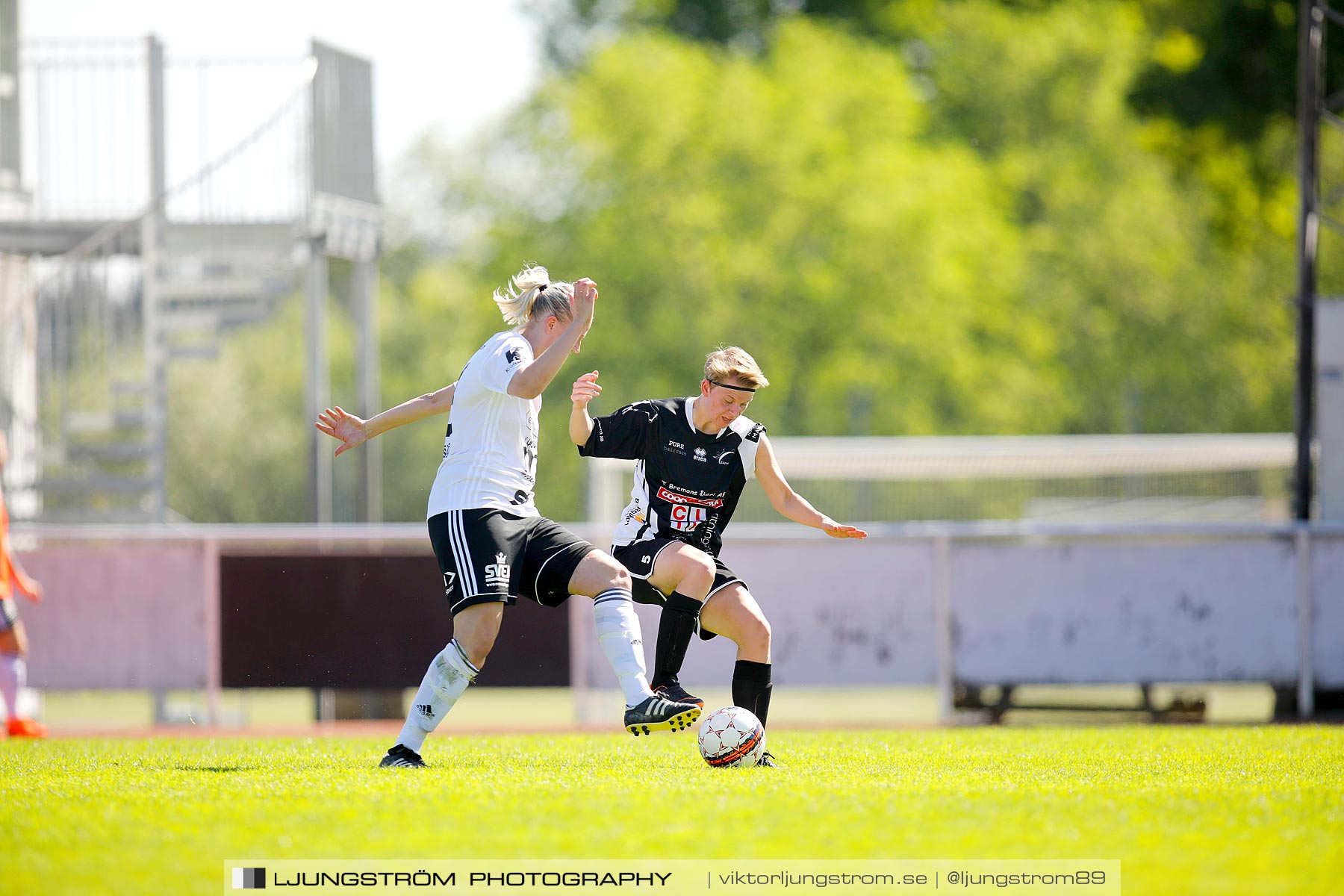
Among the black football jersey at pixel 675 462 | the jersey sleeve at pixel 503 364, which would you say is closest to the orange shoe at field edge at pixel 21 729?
the black football jersey at pixel 675 462

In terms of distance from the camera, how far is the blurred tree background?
122ft

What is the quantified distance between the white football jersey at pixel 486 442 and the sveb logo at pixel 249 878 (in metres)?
2.12

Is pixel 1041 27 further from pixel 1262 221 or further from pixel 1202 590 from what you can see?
pixel 1202 590

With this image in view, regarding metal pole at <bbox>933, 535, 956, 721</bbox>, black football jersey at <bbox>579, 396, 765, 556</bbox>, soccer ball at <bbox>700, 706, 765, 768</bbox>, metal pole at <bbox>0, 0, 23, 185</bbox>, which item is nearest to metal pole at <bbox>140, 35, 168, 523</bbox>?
metal pole at <bbox>0, 0, 23, 185</bbox>

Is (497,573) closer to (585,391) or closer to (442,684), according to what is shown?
(442,684)

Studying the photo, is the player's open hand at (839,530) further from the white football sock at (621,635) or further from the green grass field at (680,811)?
the white football sock at (621,635)

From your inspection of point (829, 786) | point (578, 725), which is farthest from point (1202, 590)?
point (829, 786)

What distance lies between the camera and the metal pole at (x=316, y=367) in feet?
48.7

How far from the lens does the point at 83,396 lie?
15039mm

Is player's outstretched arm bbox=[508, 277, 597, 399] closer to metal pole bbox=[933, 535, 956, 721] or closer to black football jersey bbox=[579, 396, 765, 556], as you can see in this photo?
black football jersey bbox=[579, 396, 765, 556]

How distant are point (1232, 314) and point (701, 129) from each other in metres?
15.0

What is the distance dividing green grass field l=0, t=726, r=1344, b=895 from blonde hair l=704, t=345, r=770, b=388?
1589 mm

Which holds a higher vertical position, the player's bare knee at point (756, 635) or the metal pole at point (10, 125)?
the metal pole at point (10, 125)

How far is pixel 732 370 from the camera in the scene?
6520mm
